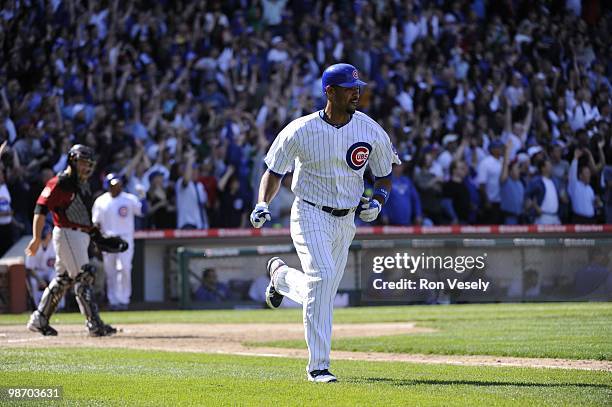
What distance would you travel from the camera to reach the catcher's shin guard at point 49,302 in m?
12.5

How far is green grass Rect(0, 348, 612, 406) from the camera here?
682cm

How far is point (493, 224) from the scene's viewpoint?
2006 centimetres

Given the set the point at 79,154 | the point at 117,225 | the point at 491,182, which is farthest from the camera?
the point at 491,182

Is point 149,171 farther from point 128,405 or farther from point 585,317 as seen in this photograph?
point 128,405

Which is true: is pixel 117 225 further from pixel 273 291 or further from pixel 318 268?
pixel 318 268

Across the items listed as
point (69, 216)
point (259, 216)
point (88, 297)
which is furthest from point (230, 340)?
point (259, 216)

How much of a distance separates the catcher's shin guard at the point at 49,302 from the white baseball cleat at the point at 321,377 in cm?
538

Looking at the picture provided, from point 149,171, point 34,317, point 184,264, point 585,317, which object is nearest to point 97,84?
point 149,171

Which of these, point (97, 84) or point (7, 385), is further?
point (97, 84)

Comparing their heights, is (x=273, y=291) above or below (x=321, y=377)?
above

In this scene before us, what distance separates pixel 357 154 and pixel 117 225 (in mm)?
10140

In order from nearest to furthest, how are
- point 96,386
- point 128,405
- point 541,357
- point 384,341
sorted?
point 128,405, point 96,386, point 541,357, point 384,341

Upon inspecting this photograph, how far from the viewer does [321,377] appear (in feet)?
25.2

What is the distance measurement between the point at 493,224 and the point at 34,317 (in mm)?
9851
